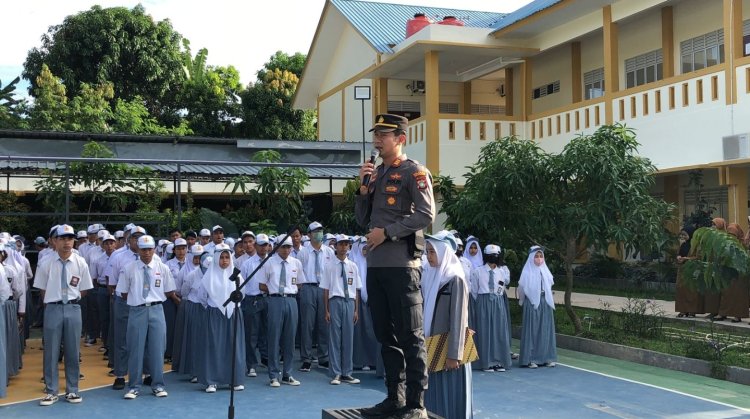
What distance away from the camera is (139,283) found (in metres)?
8.90

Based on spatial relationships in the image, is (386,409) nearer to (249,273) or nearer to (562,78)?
(249,273)

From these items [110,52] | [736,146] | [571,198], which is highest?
[110,52]

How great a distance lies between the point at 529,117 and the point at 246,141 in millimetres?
7299

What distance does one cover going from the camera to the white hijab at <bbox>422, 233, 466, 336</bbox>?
5387mm

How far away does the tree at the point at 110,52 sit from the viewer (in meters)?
29.6

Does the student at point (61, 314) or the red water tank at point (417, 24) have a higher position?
the red water tank at point (417, 24)

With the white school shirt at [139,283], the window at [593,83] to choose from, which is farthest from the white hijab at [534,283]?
the window at [593,83]

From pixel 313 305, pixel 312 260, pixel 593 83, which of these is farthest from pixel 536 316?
pixel 593 83

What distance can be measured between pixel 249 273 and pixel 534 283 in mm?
4030

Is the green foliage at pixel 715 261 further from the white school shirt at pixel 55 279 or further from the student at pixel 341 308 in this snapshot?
the white school shirt at pixel 55 279

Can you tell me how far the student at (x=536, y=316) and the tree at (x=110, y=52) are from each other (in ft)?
77.5

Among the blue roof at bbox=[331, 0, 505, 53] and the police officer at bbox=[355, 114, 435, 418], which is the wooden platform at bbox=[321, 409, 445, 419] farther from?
the blue roof at bbox=[331, 0, 505, 53]

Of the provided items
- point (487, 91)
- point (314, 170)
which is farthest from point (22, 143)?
point (487, 91)

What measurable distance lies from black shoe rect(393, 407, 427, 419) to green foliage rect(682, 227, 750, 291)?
689 centimetres
